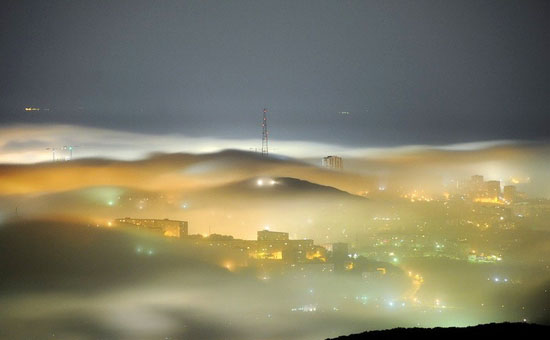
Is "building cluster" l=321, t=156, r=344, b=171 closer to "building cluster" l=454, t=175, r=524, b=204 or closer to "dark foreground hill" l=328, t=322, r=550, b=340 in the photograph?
"building cluster" l=454, t=175, r=524, b=204

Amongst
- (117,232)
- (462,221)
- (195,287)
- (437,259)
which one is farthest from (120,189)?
(462,221)

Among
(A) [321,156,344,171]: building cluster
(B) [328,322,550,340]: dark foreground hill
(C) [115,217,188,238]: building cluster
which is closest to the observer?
(B) [328,322,550,340]: dark foreground hill

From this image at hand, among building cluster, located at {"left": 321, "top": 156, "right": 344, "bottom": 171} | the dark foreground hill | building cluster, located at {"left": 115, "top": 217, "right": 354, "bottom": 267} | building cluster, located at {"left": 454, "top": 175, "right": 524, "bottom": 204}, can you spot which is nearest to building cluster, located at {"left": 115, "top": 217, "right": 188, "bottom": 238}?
building cluster, located at {"left": 115, "top": 217, "right": 354, "bottom": 267}

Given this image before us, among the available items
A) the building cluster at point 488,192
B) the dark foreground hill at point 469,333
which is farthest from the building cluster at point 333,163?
the dark foreground hill at point 469,333

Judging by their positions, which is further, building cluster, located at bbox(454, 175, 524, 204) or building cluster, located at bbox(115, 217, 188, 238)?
building cluster, located at bbox(454, 175, 524, 204)

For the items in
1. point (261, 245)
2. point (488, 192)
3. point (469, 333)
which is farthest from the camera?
point (488, 192)

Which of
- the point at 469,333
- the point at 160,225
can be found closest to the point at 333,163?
the point at 160,225

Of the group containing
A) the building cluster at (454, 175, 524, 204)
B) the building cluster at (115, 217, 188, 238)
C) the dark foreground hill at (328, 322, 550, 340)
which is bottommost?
the dark foreground hill at (328, 322, 550, 340)

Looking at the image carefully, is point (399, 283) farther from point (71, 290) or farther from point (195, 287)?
point (71, 290)

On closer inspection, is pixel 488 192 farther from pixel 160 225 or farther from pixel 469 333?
pixel 469 333
